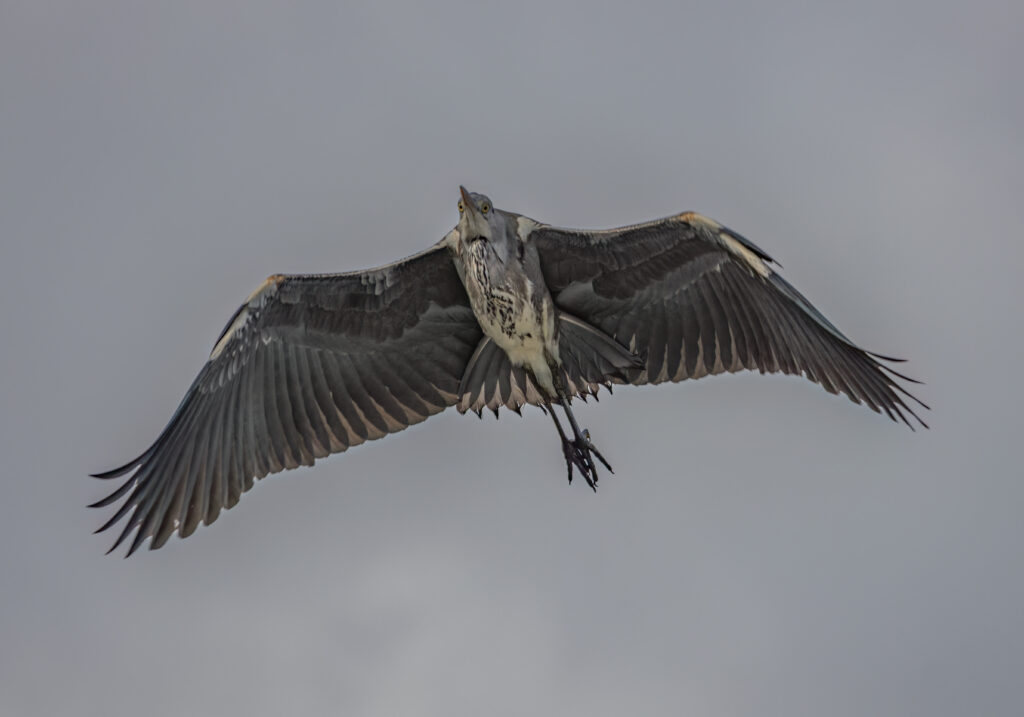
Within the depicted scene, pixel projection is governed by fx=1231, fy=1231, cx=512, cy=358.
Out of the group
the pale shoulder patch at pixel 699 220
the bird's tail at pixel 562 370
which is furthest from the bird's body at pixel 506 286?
the pale shoulder patch at pixel 699 220

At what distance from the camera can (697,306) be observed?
11391 mm

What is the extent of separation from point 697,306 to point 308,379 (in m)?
3.74

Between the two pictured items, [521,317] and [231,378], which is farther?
[231,378]

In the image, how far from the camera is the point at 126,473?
10906 millimetres

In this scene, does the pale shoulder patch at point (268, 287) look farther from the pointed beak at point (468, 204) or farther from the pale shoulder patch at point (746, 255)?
the pale shoulder patch at point (746, 255)

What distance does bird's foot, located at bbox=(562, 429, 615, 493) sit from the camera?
11422 millimetres

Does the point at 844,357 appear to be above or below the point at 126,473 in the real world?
above

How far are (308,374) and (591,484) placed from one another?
9.47 ft

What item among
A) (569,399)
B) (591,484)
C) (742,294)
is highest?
(742,294)

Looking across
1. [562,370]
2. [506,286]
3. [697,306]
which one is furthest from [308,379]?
[697,306]

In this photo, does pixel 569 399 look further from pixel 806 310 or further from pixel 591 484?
pixel 806 310

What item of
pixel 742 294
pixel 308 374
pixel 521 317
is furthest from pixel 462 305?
pixel 742 294

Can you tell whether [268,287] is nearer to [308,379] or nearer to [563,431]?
[308,379]

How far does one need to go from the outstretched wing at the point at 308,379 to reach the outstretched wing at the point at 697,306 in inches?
46.6
